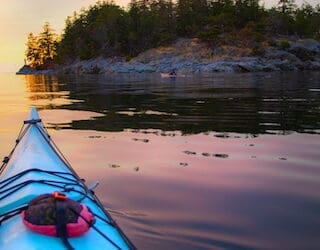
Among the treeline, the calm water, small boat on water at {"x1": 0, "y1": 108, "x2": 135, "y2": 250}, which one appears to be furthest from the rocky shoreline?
small boat on water at {"x1": 0, "y1": 108, "x2": 135, "y2": 250}

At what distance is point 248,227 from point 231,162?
10.2 ft

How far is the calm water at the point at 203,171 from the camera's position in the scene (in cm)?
599

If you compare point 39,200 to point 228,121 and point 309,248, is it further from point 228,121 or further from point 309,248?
point 228,121

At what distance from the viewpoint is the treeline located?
79.6m

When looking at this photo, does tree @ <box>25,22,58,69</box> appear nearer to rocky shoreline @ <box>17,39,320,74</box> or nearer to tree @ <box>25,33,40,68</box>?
tree @ <box>25,33,40,68</box>

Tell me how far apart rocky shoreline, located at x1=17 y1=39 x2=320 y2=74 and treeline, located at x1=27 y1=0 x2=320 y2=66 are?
3.33 meters

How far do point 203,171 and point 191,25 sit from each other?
79051 mm

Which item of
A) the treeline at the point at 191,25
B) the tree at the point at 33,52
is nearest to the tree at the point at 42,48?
the tree at the point at 33,52

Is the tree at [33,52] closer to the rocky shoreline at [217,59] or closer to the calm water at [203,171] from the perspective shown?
the rocky shoreline at [217,59]

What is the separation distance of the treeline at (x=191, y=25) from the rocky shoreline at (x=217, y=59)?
10.9ft

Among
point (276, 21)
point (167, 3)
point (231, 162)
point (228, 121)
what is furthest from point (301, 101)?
point (167, 3)

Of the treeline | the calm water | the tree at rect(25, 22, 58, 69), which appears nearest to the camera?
the calm water

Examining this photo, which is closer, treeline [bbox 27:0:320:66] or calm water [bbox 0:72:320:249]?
calm water [bbox 0:72:320:249]

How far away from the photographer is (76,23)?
11012cm
